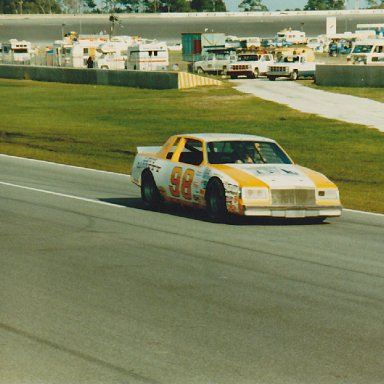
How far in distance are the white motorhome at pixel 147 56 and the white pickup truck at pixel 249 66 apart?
1064 centimetres

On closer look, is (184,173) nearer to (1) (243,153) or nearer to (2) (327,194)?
(1) (243,153)

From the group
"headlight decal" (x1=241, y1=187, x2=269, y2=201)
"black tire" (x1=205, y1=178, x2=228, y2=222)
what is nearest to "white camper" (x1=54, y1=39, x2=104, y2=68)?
"black tire" (x1=205, y1=178, x2=228, y2=222)

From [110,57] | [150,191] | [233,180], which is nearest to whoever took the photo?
[233,180]

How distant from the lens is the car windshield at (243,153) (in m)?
16.3

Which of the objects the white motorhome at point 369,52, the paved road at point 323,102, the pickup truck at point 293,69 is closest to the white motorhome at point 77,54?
the white motorhome at point 369,52

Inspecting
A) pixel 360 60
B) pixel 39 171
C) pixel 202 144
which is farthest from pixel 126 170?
pixel 360 60

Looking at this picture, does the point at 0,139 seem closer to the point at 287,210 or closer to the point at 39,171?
the point at 39,171

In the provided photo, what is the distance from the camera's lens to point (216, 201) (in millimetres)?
15516

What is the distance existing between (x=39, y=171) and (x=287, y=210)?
1089cm

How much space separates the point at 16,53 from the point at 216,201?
310 ft

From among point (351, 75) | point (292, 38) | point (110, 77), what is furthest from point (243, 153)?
point (292, 38)

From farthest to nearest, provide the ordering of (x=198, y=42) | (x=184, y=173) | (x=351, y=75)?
1. (x=198, y=42)
2. (x=351, y=75)
3. (x=184, y=173)

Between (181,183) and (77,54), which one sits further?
(77,54)

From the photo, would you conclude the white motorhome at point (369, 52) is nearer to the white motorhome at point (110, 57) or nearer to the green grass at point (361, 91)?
the green grass at point (361, 91)
